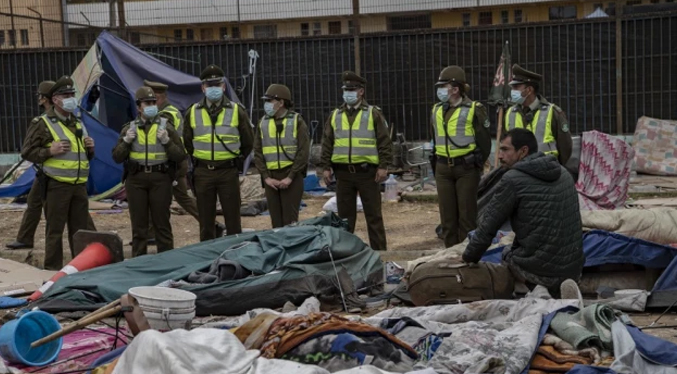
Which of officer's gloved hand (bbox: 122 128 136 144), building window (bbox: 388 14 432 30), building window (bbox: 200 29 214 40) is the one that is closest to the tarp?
officer's gloved hand (bbox: 122 128 136 144)

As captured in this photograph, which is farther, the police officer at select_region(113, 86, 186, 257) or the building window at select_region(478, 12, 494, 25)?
the building window at select_region(478, 12, 494, 25)

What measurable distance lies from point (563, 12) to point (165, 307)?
29.3m

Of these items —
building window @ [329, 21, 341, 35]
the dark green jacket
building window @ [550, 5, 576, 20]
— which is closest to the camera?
the dark green jacket

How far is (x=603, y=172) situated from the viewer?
14.6 m

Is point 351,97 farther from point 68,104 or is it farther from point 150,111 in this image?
point 68,104

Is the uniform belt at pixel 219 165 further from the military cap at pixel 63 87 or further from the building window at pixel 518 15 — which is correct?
the building window at pixel 518 15

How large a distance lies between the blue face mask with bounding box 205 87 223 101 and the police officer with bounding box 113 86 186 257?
1.86 feet

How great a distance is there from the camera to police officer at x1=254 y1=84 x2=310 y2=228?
12828mm

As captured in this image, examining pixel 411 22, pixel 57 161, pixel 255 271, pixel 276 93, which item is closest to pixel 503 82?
pixel 276 93

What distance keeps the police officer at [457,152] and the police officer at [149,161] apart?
2.98 meters

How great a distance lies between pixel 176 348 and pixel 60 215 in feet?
21.7

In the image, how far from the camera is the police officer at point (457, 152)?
40.8 feet

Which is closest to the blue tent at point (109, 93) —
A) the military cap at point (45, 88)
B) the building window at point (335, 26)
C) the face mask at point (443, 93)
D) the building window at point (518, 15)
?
the military cap at point (45, 88)

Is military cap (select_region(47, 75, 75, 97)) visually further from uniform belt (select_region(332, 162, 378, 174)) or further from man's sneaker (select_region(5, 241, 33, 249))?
uniform belt (select_region(332, 162, 378, 174))
